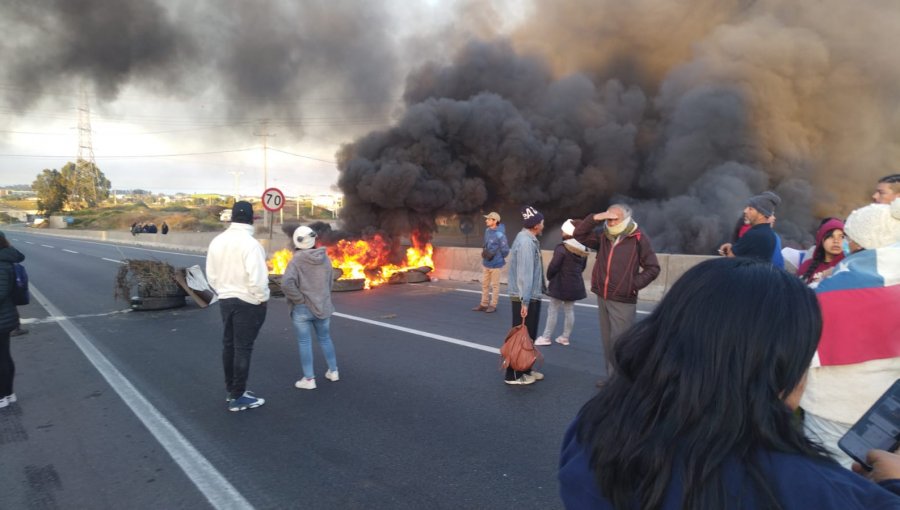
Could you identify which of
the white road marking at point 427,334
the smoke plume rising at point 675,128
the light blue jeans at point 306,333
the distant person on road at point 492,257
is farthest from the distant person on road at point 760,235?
the smoke plume rising at point 675,128

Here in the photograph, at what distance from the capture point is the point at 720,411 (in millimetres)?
998

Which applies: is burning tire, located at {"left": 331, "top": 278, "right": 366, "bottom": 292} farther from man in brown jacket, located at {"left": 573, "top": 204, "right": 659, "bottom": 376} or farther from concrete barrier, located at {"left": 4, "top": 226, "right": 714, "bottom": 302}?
man in brown jacket, located at {"left": 573, "top": 204, "right": 659, "bottom": 376}

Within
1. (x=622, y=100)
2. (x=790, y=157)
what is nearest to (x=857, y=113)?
(x=790, y=157)

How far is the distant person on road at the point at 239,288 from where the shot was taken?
4.52 meters

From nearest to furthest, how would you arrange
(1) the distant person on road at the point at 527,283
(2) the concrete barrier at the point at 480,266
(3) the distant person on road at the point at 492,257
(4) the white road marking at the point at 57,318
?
1. (1) the distant person on road at the point at 527,283
2. (4) the white road marking at the point at 57,318
3. (3) the distant person on road at the point at 492,257
4. (2) the concrete barrier at the point at 480,266

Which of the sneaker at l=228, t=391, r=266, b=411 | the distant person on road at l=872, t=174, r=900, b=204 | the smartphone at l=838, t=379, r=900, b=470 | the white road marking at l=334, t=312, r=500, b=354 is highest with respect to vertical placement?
the distant person on road at l=872, t=174, r=900, b=204

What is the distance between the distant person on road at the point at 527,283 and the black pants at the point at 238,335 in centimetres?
241

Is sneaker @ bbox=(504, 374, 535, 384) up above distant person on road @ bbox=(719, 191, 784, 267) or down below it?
below

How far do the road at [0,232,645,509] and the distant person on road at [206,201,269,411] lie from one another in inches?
10.4

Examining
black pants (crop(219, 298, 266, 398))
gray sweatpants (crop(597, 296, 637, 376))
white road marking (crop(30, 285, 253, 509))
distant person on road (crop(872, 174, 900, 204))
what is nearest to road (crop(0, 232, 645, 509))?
white road marking (crop(30, 285, 253, 509))

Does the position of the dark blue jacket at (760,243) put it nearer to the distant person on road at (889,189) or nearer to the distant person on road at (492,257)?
the distant person on road at (889,189)

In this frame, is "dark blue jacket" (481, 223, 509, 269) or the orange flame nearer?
"dark blue jacket" (481, 223, 509, 269)

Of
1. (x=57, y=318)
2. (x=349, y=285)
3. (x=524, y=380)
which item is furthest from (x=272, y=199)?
(x=524, y=380)

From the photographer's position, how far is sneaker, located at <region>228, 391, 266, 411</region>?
452 cm
